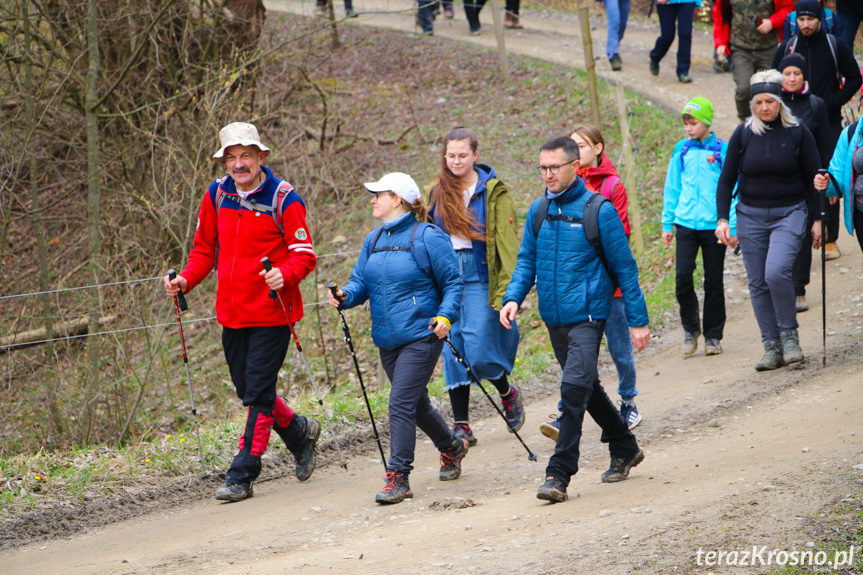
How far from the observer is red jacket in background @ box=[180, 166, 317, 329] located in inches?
233

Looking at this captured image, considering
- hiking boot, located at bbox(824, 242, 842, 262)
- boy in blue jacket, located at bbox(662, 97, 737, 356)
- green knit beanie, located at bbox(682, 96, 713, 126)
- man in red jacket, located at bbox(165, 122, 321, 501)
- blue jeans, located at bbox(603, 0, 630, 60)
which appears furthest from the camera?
blue jeans, located at bbox(603, 0, 630, 60)

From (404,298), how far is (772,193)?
330cm

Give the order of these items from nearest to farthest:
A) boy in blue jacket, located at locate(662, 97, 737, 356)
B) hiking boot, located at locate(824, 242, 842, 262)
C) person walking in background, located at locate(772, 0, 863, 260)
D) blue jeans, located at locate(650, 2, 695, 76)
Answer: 1. boy in blue jacket, located at locate(662, 97, 737, 356)
2. person walking in background, located at locate(772, 0, 863, 260)
3. hiking boot, located at locate(824, 242, 842, 262)
4. blue jeans, located at locate(650, 2, 695, 76)

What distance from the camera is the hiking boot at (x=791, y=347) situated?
739 cm

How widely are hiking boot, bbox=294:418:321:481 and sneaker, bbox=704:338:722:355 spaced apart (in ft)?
13.1

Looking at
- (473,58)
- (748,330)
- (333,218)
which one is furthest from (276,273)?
(473,58)

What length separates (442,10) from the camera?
82.1 feet

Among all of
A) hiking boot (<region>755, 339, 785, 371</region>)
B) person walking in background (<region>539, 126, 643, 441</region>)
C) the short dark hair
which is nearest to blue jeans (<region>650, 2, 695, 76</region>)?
hiking boot (<region>755, 339, 785, 371</region>)

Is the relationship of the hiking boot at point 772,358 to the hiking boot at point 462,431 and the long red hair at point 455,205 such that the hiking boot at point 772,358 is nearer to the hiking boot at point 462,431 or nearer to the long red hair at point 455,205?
the hiking boot at point 462,431

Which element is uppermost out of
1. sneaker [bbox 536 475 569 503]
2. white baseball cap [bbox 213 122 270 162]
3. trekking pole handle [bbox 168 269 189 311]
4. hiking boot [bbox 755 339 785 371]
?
white baseball cap [bbox 213 122 270 162]

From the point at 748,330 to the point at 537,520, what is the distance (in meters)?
5.01

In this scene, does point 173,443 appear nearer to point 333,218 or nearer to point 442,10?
point 333,218

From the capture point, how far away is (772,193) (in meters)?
7.12

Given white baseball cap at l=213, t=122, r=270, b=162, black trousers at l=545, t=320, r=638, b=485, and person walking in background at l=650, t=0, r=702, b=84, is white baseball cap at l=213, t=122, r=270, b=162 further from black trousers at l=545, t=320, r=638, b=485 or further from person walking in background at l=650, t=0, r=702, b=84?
person walking in background at l=650, t=0, r=702, b=84
